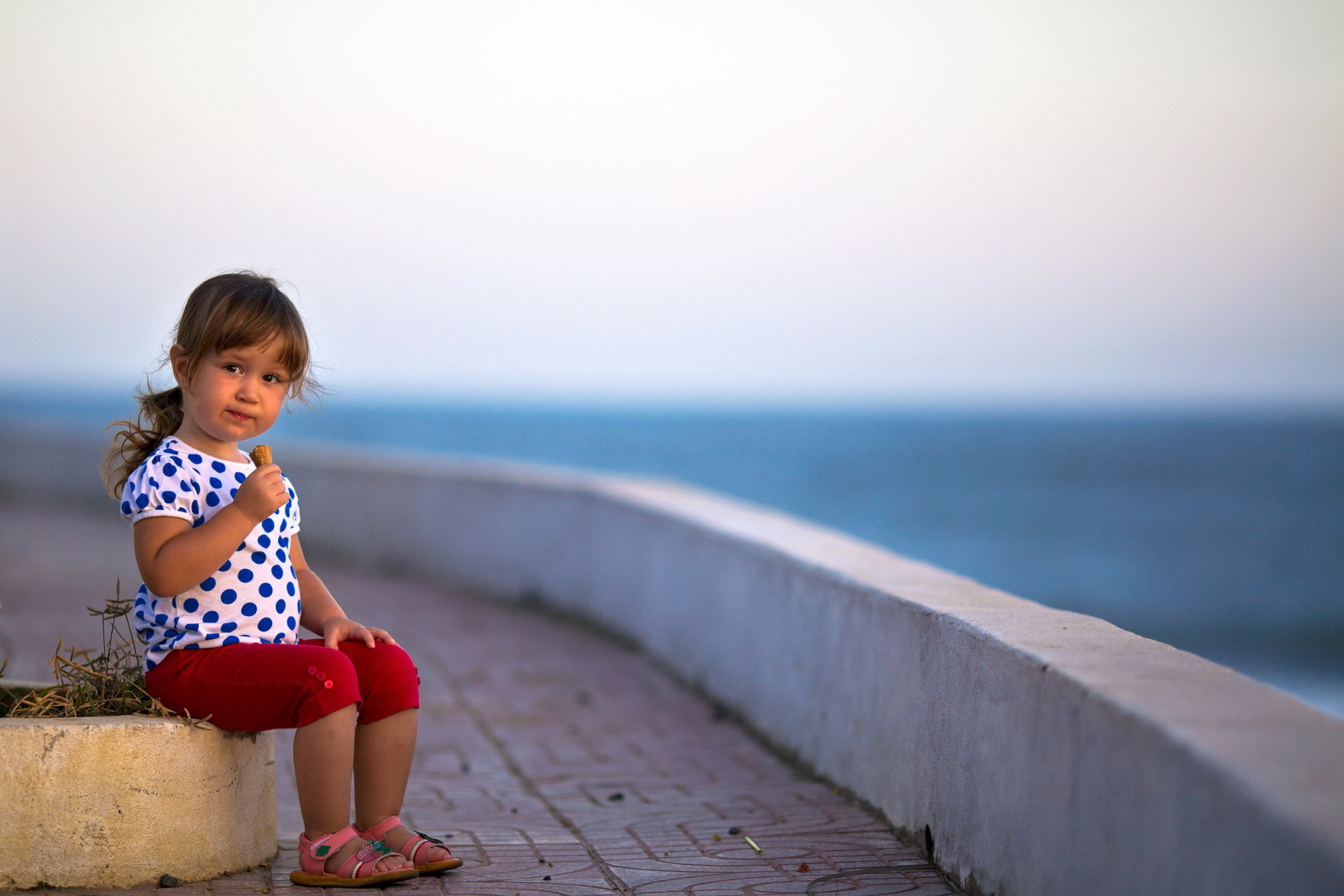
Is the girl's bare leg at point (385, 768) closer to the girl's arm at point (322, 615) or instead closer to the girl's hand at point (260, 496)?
the girl's arm at point (322, 615)

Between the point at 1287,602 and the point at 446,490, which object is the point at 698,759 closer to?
the point at 446,490

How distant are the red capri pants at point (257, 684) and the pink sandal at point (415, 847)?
385 mm

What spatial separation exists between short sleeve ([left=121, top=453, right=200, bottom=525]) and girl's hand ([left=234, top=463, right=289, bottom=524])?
0.15m

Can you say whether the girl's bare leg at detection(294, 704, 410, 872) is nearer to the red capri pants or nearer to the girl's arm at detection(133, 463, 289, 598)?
the red capri pants

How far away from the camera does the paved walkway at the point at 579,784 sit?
10.5 feet

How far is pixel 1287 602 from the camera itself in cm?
2552

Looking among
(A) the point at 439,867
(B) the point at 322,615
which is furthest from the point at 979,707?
(B) the point at 322,615

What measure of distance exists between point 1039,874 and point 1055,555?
1278 inches

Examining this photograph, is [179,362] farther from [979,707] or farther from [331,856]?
[979,707]

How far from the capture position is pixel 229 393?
292 cm

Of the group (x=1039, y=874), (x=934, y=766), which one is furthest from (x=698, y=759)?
(x=1039, y=874)

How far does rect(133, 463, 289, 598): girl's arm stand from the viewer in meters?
2.74

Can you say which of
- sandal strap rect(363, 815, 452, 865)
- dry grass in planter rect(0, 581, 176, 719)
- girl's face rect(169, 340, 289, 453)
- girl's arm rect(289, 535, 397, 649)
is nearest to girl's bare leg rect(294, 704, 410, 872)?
sandal strap rect(363, 815, 452, 865)

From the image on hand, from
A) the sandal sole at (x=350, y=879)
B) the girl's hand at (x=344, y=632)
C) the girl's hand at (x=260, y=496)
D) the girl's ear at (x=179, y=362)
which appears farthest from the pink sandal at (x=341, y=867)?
the girl's ear at (x=179, y=362)
